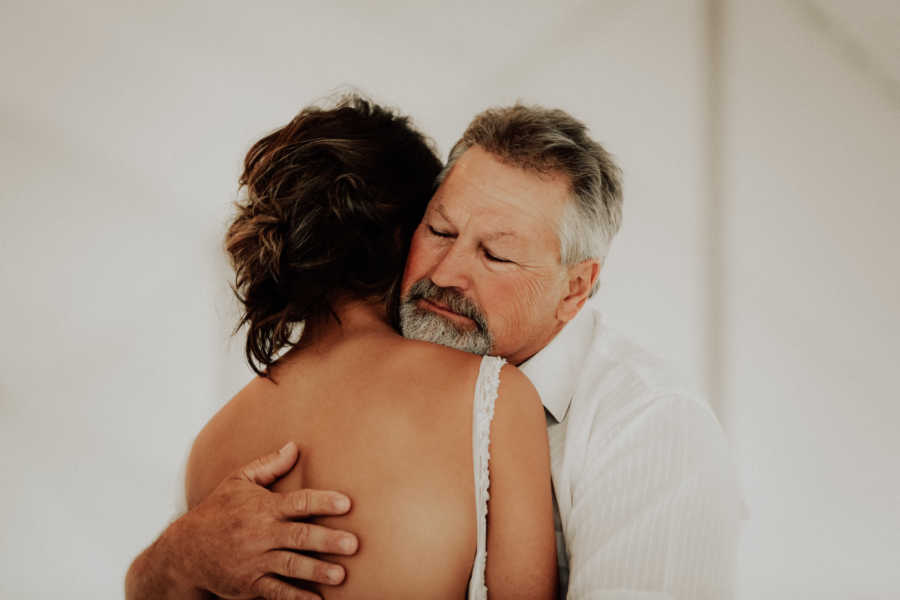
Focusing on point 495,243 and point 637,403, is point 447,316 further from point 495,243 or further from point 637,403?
point 637,403

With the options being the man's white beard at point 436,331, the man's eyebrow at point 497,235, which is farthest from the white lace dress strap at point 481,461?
the man's eyebrow at point 497,235

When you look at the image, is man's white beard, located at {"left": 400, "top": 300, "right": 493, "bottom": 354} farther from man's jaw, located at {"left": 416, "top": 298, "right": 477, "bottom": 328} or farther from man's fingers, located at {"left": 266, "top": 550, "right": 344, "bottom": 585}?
man's fingers, located at {"left": 266, "top": 550, "right": 344, "bottom": 585}

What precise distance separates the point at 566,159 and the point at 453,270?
324 mm

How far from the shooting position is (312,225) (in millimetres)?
1155

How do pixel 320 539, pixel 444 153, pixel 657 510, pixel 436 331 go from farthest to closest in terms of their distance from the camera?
1. pixel 444 153
2. pixel 436 331
3. pixel 657 510
4. pixel 320 539

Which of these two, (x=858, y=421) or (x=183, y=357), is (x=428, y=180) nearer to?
(x=183, y=357)

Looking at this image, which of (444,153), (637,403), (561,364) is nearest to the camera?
(637,403)

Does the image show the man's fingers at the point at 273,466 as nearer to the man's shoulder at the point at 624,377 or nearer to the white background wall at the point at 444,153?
the man's shoulder at the point at 624,377

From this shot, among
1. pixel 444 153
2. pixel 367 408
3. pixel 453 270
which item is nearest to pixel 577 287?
pixel 453 270

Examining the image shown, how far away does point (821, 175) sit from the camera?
7.23ft

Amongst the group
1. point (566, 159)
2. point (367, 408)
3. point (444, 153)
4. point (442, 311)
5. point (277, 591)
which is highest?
point (444, 153)

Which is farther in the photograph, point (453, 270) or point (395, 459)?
point (453, 270)

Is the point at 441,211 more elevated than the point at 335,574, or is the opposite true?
the point at 441,211

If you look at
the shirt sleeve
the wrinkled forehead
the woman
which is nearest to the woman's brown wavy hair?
the woman
